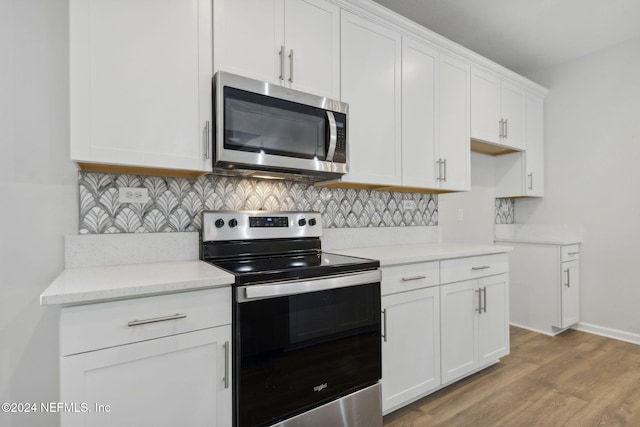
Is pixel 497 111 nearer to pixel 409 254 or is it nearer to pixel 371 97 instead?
pixel 371 97

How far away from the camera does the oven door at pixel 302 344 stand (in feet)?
4.30

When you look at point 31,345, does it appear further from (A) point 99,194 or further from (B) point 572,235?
(B) point 572,235

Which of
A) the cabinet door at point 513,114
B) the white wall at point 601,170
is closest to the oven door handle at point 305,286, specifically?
the cabinet door at point 513,114

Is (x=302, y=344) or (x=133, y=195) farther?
(x=133, y=195)

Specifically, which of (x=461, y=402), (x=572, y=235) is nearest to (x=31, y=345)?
(x=461, y=402)

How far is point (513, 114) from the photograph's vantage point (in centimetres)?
313

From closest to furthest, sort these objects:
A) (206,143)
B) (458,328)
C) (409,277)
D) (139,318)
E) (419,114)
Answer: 1. (139,318)
2. (206,143)
3. (409,277)
4. (458,328)
5. (419,114)

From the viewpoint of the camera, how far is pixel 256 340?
132 cm

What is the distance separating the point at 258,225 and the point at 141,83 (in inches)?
33.1

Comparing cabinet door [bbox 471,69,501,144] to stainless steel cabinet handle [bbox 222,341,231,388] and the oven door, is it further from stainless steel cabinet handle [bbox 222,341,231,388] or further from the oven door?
stainless steel cabinet handle [bbox 222,341,231,388]

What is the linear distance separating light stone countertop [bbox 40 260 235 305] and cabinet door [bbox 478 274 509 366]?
180cm

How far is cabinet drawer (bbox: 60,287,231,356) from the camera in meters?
1.06

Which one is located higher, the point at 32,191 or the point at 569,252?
the point at 32,191

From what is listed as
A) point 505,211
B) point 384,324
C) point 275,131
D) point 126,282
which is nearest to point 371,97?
point 275,131
